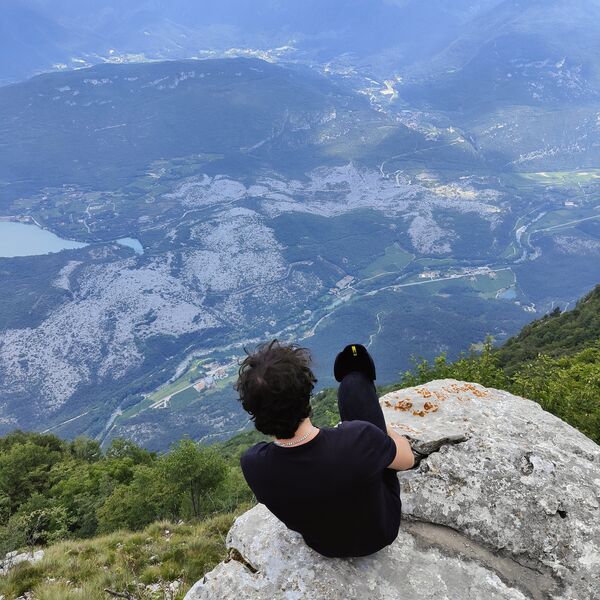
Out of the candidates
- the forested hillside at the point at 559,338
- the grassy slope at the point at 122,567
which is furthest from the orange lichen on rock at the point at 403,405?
the forested hillside at the point at 559,338

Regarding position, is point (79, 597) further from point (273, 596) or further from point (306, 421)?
point (306, 421)

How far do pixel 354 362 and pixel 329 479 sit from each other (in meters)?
1.79

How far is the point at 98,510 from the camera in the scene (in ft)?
71.8

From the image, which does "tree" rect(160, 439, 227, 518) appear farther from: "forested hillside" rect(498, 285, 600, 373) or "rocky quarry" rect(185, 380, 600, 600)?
"forested hillside" rect(498, 285, 600, 373)

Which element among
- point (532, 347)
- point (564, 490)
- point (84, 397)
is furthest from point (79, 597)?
Result: point (84, 397)

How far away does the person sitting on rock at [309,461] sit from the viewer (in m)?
4.50

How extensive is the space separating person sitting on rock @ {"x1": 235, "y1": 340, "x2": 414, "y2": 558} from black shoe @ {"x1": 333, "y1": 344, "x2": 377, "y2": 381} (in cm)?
104

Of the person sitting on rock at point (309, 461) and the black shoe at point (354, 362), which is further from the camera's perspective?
the black shoe at point (354, 362)

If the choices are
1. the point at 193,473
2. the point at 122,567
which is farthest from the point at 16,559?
the point at 193,473

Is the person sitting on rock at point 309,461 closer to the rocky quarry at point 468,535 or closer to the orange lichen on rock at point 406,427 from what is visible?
the rocky quarry at point 468,535

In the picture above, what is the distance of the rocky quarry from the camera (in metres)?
5.82

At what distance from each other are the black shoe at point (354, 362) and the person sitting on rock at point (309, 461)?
3.42 feet

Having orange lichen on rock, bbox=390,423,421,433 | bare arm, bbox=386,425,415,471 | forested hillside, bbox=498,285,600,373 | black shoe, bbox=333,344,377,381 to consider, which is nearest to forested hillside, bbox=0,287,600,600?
black shoe, bbox=333,344,377,381

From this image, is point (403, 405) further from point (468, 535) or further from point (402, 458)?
point (402, 458)
